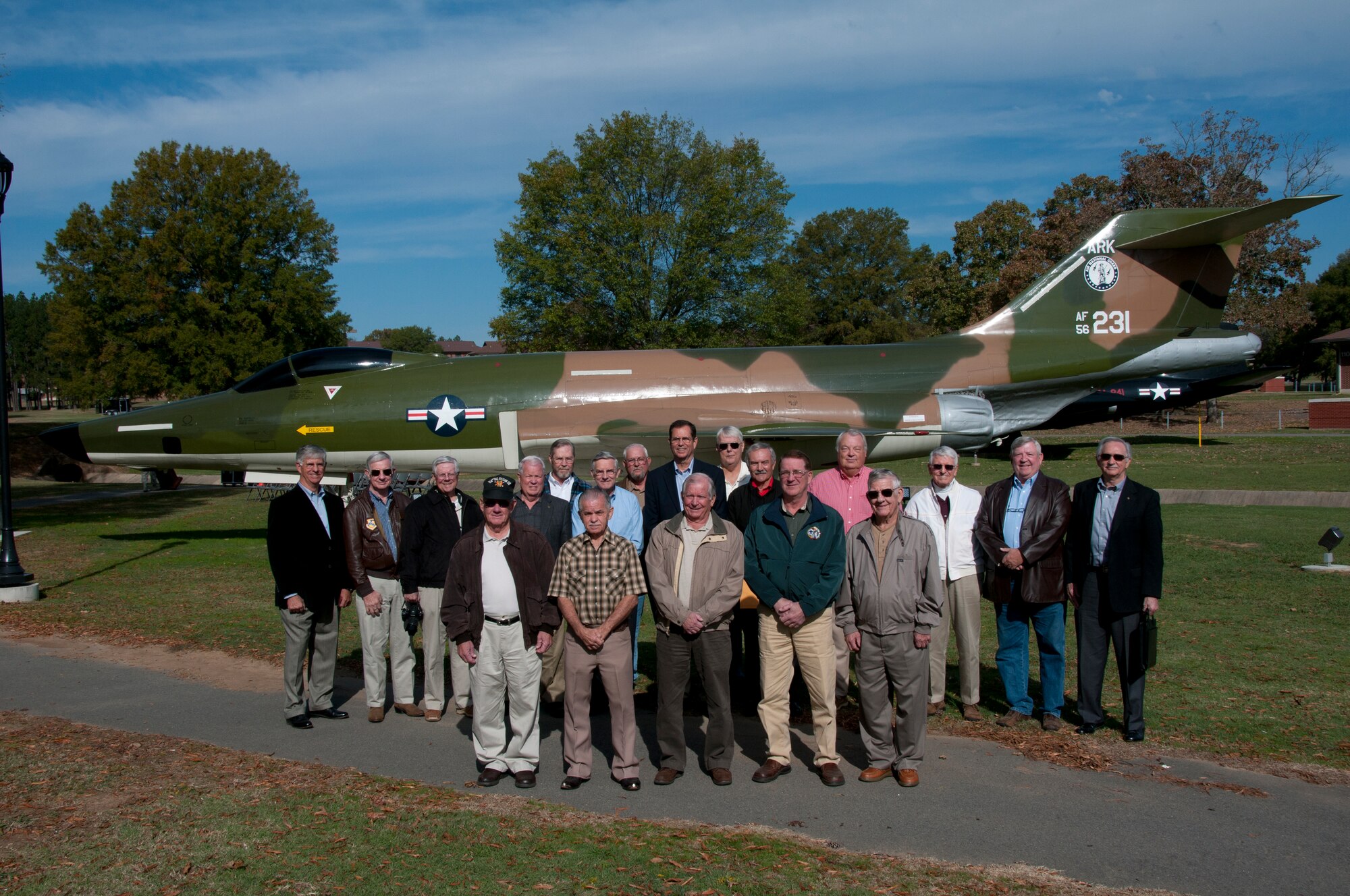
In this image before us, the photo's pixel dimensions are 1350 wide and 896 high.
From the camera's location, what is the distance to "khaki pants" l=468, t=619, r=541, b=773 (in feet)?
17.0

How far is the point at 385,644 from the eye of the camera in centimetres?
656

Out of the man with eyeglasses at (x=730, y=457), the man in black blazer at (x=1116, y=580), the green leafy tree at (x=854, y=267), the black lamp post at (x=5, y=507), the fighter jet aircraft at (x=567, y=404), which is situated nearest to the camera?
the man in black blazer at (x=1116, y=580)

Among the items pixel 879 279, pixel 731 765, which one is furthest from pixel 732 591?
pixel 879 279

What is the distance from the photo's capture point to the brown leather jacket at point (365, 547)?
6.33 m

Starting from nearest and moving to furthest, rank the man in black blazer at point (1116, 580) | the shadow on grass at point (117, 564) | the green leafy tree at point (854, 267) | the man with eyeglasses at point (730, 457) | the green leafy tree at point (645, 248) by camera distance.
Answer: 1. the man in black blazer at point (1116, 580)
2. the man with eyeglasses at point (730, 457)
3. the shadow on grass at point (117, 564)
4. the green leafy tree at point (645, 248)
5. the green leafy tree at point (854, 267)

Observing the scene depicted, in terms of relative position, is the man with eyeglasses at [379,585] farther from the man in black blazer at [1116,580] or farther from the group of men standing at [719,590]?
the man in black blazer at [1116,580]

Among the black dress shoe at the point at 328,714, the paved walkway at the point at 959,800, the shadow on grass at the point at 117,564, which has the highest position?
the shadow on grass at the point at 117,564

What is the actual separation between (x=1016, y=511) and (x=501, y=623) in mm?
3656

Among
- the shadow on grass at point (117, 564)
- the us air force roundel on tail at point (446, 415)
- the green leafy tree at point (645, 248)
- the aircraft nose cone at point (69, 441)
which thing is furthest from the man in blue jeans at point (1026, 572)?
the green leafy tree at point (645, 248)

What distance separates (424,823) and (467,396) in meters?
9.59

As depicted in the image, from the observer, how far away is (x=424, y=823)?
4477mm

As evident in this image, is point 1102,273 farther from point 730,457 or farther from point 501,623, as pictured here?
point 501,623

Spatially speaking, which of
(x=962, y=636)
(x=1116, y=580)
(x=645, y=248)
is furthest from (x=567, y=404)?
(x=645, y=248)

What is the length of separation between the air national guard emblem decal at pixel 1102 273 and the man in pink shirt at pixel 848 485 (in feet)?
38.4
